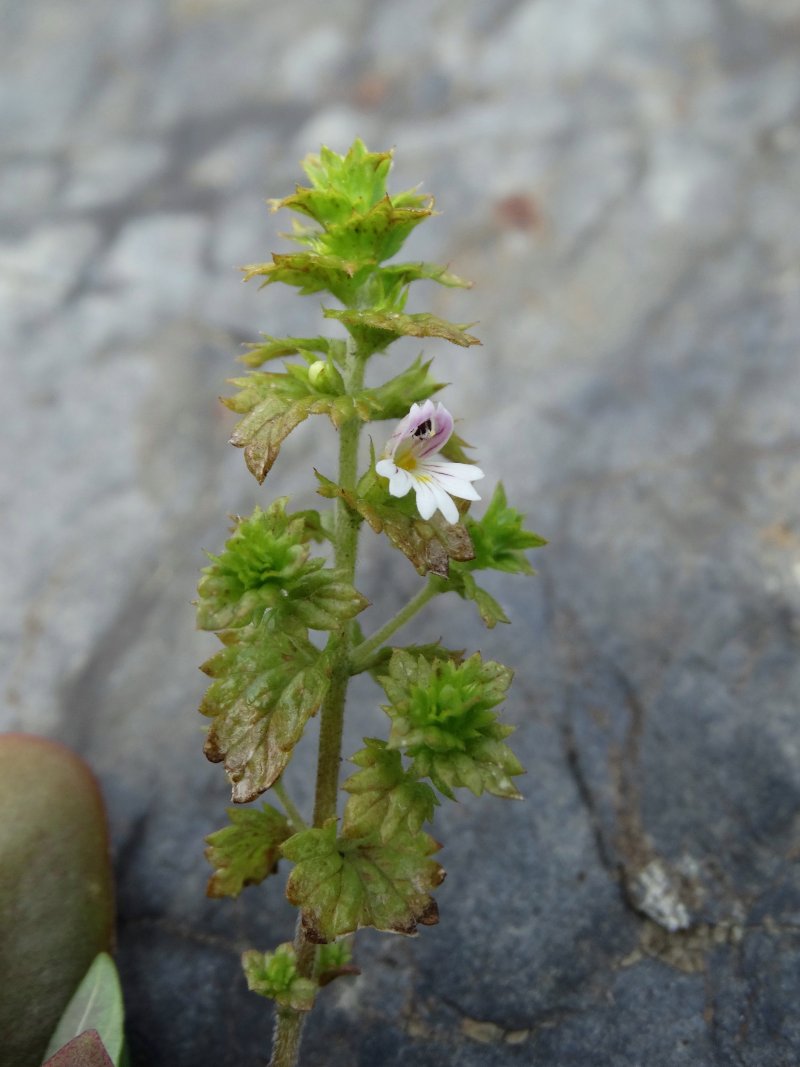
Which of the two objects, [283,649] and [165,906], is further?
[165,906]

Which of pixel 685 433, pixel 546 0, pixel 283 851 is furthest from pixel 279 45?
pixel 283 851

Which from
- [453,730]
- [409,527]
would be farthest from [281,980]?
[409,527]

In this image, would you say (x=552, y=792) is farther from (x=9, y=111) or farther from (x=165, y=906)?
(x=9, y=111)

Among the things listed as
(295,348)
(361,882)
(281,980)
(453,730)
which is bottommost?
(281,980)

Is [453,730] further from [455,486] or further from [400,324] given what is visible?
[400,324]

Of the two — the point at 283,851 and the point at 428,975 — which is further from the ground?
the point at 283,851

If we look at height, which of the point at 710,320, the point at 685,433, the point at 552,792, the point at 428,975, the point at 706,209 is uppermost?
the point at 706,209

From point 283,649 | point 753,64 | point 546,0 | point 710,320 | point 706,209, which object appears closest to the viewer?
point 283,649
